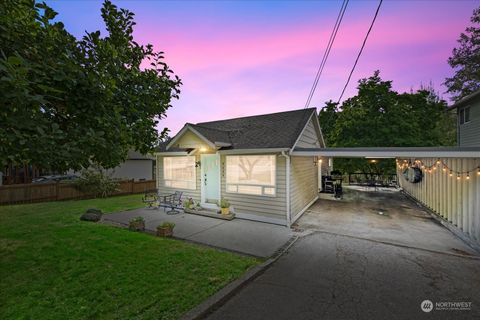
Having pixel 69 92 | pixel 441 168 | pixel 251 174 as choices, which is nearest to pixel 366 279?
pixel 251 174

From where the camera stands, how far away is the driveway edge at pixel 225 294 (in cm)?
314

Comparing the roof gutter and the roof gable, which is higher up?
the roof gable

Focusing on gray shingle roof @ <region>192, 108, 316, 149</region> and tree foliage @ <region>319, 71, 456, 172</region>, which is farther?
tree foliage @ <region>319, 71, 456, 172</region>

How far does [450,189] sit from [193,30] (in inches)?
520

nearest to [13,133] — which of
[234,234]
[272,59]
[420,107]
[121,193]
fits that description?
[234,234]

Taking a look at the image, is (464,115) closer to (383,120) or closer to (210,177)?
(383,120)

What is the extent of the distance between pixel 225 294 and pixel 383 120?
63.3 feet

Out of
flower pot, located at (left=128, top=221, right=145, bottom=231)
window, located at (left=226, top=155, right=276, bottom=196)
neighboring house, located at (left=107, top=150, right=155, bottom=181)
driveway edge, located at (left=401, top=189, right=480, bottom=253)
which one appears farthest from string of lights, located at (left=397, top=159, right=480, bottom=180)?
neighboring house, located at (left=107, top=150, right=155, bottom=181)

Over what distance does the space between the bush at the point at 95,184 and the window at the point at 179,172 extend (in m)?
6.05

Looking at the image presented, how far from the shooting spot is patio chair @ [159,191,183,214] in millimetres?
10041

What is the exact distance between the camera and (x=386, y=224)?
8.12 meters

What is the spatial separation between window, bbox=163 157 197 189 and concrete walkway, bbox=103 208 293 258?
1859 millimetres

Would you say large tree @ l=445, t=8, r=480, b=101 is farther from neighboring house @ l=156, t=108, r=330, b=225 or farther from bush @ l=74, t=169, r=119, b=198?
bush @ l=74, t=169, r=119, b=198

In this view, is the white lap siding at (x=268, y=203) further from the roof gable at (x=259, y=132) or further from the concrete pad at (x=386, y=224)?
the concrete pad at (x=386, y=224)
